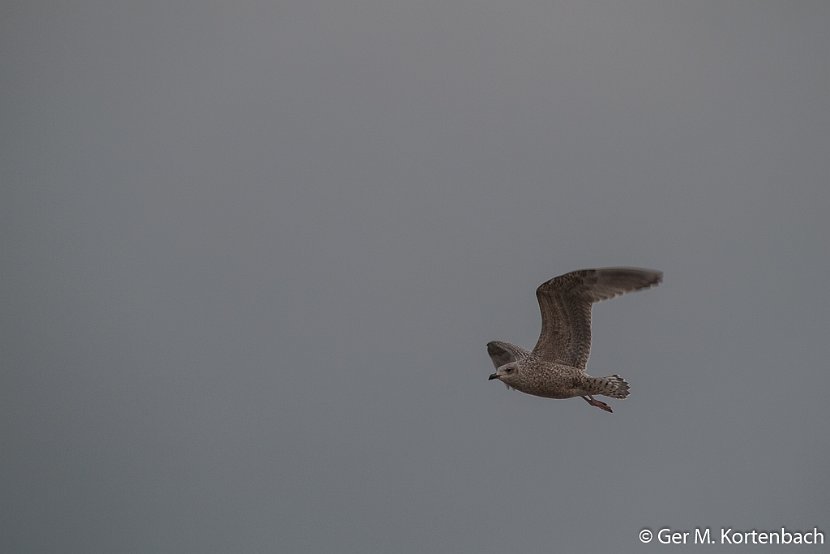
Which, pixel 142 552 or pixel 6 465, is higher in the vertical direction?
pixel 6 465

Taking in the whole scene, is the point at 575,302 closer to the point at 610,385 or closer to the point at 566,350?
the point at 566,350

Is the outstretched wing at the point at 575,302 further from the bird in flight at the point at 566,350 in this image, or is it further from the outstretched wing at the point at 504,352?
the outstretched wing at the point at 504,352

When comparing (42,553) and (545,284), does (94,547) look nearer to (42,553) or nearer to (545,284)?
(42,553)

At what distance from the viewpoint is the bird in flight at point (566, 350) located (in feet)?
74.8

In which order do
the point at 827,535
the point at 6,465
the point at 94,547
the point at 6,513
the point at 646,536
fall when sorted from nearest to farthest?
the point at 646,536 → the point at 827,535 → the point at 94,547 → the point at 6,513 → the point at 6,465

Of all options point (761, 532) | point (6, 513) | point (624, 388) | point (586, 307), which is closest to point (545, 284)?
point (586, 307)

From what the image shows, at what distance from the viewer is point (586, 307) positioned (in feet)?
76.5

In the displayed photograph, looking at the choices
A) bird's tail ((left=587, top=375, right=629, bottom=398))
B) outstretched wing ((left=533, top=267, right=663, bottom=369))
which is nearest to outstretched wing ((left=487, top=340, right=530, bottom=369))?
outstretched wing ((left=533, top=267, right=663, bottom=369))

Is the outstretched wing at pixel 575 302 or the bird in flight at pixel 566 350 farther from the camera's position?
the bird in flight at pixel 566 350

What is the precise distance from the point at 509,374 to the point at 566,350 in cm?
115

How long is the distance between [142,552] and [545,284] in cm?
7869

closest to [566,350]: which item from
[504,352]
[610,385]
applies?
[610,385]

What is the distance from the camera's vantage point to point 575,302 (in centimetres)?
2319

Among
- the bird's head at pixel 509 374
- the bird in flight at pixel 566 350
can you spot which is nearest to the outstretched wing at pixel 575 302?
the bird in flight at pixel 566 350
